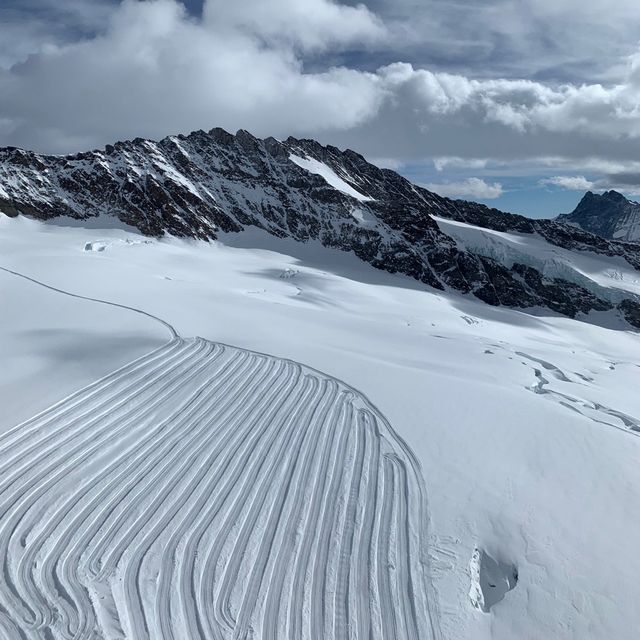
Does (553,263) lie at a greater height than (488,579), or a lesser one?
greater

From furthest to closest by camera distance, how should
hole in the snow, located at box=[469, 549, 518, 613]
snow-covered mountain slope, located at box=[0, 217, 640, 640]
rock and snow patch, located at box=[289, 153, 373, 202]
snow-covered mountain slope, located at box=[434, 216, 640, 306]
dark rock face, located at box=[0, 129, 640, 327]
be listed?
rock and snow patch, located at box=[289, 153, 373, 202] < snow-covered mountain slope, located at box=[434, 216, 640, 306] < dark rock face, located at box=[0, 129, 640, 327] < hole in the snow, located at box=[469, 549, 518, 613] < snow-covered mountain slope, located at box=[0, 217, 640, 640]

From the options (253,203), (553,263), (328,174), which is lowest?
(553,263)

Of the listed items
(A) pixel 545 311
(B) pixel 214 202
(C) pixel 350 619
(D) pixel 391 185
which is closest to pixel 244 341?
(C) pixel 350 619

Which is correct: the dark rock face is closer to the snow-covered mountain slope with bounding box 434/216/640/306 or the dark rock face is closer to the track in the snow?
the snow-covered mountain slope with bounding box 434/216/640/306

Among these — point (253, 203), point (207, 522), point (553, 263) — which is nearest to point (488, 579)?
point (207, 522)

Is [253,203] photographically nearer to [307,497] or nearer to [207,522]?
[307,497]

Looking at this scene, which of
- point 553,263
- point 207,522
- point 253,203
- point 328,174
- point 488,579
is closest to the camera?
point 488,579

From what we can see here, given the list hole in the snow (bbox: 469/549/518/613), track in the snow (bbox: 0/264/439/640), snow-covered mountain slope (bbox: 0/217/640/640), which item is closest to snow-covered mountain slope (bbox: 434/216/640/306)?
snow-covered mountain slope (bbox: 0/217/640/640)
